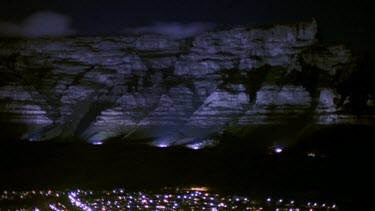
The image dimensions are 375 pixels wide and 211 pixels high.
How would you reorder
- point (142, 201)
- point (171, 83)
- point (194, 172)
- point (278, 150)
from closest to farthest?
point (142, 201), point (194, 172), point (278, 150), point (171, 83)

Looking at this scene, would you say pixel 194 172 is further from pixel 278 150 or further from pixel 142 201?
pixel 278 150

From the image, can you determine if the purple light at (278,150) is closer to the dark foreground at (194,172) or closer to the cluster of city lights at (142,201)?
the dark foreground at (194,172)

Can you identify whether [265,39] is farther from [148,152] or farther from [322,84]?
[148,152]

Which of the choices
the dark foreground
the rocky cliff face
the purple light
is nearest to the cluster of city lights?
the dark foreground

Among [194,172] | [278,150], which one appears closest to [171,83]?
[278,150]

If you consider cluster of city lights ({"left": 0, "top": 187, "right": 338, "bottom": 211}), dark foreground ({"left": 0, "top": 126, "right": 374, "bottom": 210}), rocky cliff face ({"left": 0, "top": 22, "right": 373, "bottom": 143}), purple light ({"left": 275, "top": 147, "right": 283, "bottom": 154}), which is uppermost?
rocky cliff face ({"left": 0, "top": 22, "right": 373, "bottom": 143})

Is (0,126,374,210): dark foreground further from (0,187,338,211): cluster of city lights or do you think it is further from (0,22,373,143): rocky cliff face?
(0,22,373,143): rocky cliff face
